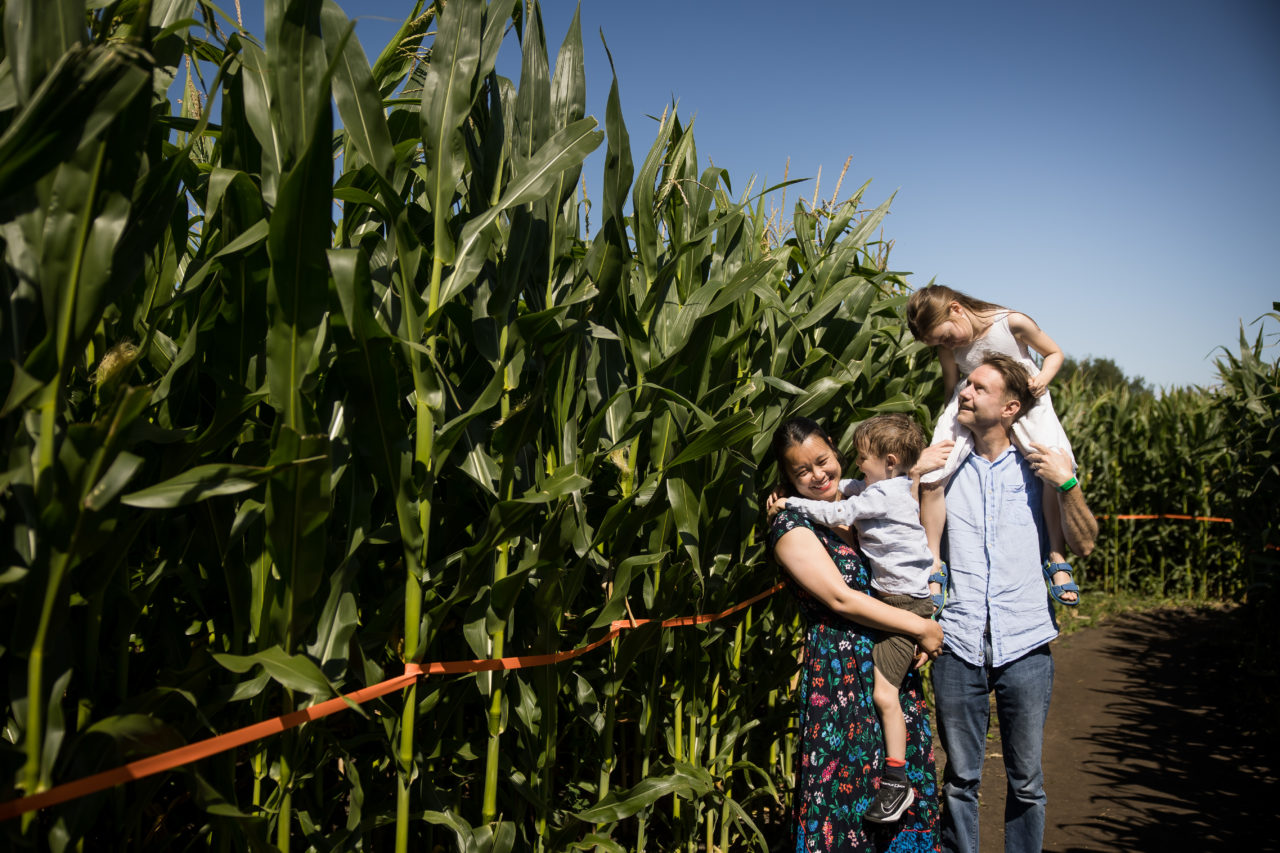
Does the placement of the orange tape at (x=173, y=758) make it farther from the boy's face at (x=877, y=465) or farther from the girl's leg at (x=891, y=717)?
the boy's face at (x=877, y=465)

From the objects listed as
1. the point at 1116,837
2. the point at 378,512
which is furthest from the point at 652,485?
the point at 1116,837

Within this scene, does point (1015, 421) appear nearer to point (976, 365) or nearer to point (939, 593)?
point (976, 365)

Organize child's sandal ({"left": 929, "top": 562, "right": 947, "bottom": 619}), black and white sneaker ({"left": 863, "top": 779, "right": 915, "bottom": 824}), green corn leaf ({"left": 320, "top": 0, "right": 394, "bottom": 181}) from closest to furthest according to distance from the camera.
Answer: green corn leaf ({"left": 320, "top": 0, "right": 394, "bottom": 181}) → black and white sneaker ({"left": 863, "top": 779, "right": 915, "bottom": 824}) → child's sandal ({"left": 929, "top": 562, "right": 947, "bottom": 619})

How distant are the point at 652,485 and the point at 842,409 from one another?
156 cm

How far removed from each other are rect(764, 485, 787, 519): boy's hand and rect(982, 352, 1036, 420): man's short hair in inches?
34.1

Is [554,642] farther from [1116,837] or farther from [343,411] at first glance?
[1116,837]

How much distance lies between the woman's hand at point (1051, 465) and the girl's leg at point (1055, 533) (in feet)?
0.28

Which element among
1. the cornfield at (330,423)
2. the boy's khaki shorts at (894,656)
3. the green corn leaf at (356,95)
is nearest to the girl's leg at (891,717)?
the boy's khaki shorts at (894,656)

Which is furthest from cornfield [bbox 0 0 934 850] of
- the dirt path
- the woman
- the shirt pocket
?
the dirt path

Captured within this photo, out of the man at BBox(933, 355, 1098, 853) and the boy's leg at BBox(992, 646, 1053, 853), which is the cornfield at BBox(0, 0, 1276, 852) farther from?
the boy's leg at BBox(992, 646, 1053, 853)

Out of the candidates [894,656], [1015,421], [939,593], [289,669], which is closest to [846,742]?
[894,656]

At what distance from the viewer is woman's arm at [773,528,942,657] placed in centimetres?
253

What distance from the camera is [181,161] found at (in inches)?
56.3

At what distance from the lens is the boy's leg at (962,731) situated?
9.23ft
